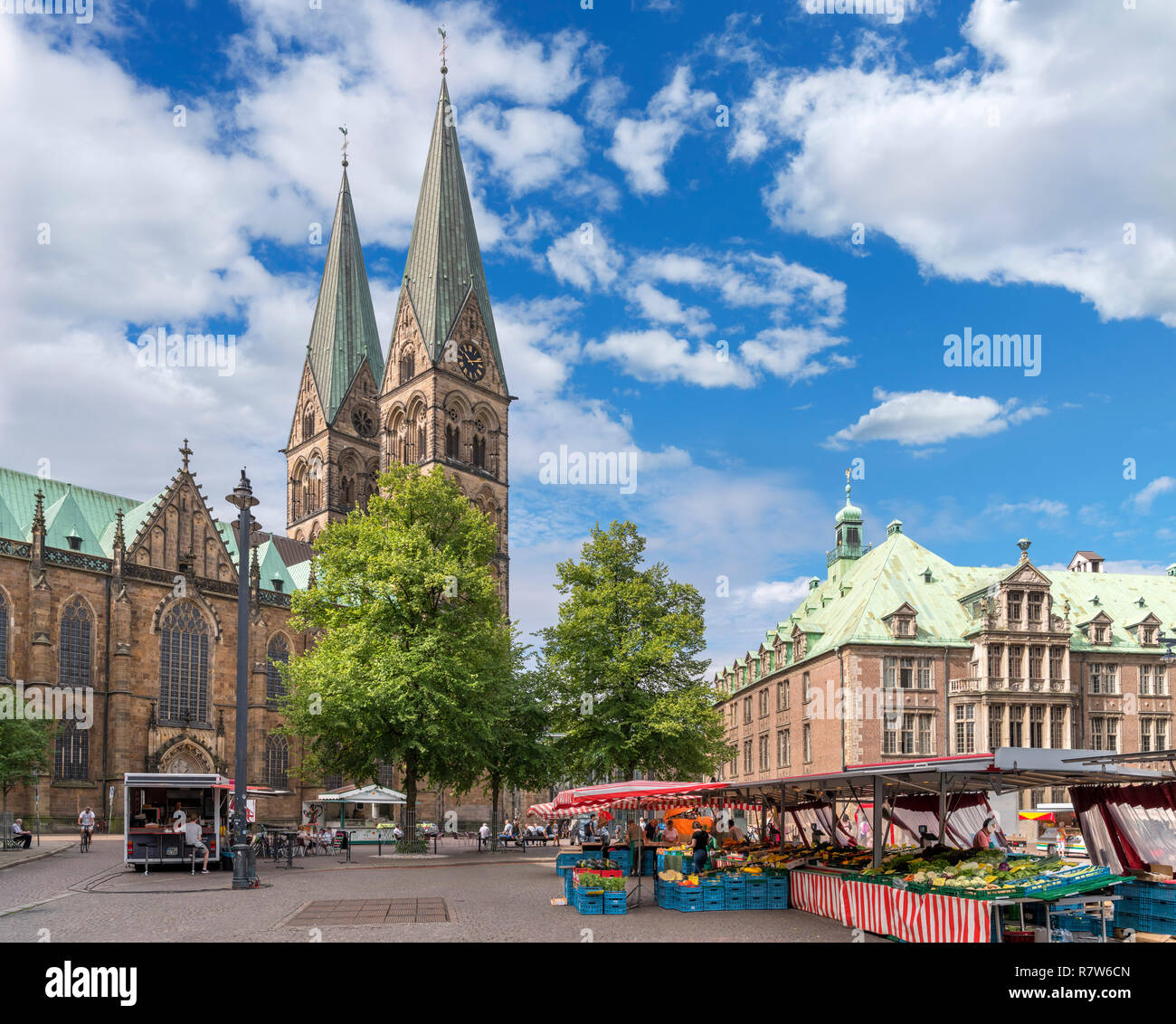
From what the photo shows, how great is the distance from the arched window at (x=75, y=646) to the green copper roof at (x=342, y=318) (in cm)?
3957

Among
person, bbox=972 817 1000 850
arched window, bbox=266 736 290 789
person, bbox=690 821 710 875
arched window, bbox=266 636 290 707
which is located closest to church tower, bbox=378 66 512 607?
arched window, bbox=266 636 290 707

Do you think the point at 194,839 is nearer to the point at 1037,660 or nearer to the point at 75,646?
the point at 75,646

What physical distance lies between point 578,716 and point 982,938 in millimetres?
27130

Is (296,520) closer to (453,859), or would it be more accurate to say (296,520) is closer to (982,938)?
(453,859)

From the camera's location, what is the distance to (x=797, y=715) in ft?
205

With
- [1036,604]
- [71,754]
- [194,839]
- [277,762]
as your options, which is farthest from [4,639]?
[1036,604]

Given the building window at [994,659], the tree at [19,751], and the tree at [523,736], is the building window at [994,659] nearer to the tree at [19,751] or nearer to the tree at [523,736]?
the tree at [523,736]

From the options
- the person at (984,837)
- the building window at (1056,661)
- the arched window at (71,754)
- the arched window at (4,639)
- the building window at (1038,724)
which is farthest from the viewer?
the building window at (1056,661)

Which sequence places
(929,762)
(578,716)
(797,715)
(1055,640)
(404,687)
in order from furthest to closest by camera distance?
(797,715) < (1055,640) < (578,716) < (404,687) < (929,762)

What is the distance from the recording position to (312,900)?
2109cm

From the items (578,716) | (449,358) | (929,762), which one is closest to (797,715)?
(578,716)

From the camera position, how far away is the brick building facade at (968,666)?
2183 inches

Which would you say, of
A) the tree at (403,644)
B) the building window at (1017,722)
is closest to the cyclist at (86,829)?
the tree at (403,644)
